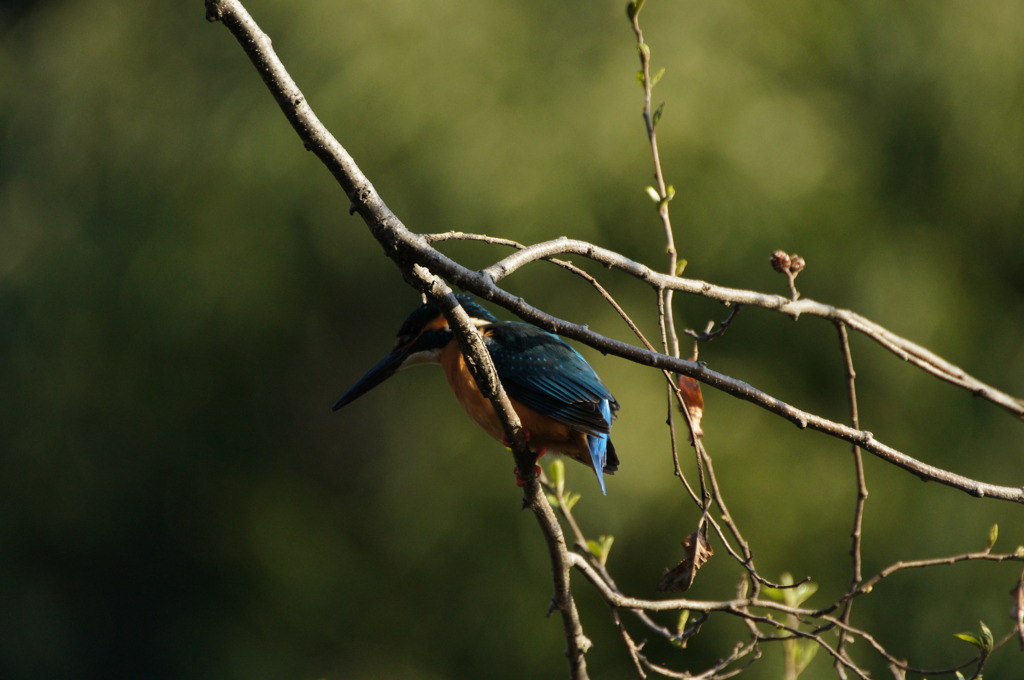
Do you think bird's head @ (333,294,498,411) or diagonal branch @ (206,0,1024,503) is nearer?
diagonal branch @ (206,0,1024,503)

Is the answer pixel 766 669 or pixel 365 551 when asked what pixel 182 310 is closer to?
pixel 365 551

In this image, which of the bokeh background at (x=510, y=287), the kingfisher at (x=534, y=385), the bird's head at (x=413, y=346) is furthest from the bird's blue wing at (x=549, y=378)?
the bokeh background at (x=510, y=287)

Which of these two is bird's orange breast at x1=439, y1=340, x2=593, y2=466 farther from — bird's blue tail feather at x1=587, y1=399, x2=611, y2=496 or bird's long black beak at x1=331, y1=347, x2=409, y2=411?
bird's long black beak at x1=331, y1=347, x2=409, y2=411

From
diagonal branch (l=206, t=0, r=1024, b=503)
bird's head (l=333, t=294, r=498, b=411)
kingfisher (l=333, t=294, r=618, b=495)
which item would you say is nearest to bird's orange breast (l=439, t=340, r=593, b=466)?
kingfisher (l=333, t=294, r=618, b=495)

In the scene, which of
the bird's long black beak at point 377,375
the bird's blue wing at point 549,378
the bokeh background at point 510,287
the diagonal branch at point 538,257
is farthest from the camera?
the bokeh background at point 510,287

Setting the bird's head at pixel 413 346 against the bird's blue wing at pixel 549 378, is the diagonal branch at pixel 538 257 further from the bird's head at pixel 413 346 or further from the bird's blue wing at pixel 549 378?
the bird's head at pixel 413 346

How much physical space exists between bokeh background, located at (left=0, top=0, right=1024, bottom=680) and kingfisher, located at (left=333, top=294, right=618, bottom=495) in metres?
1.03

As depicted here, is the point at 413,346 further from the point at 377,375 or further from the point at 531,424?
the point at 531,424

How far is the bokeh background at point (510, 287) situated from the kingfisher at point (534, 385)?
1026 millimetres

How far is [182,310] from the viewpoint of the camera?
413 cm

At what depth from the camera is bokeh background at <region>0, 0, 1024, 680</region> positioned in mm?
3531

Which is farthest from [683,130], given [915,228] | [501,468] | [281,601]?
[281,601]

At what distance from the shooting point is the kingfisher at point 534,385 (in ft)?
6.31

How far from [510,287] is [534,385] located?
5.27 ft
